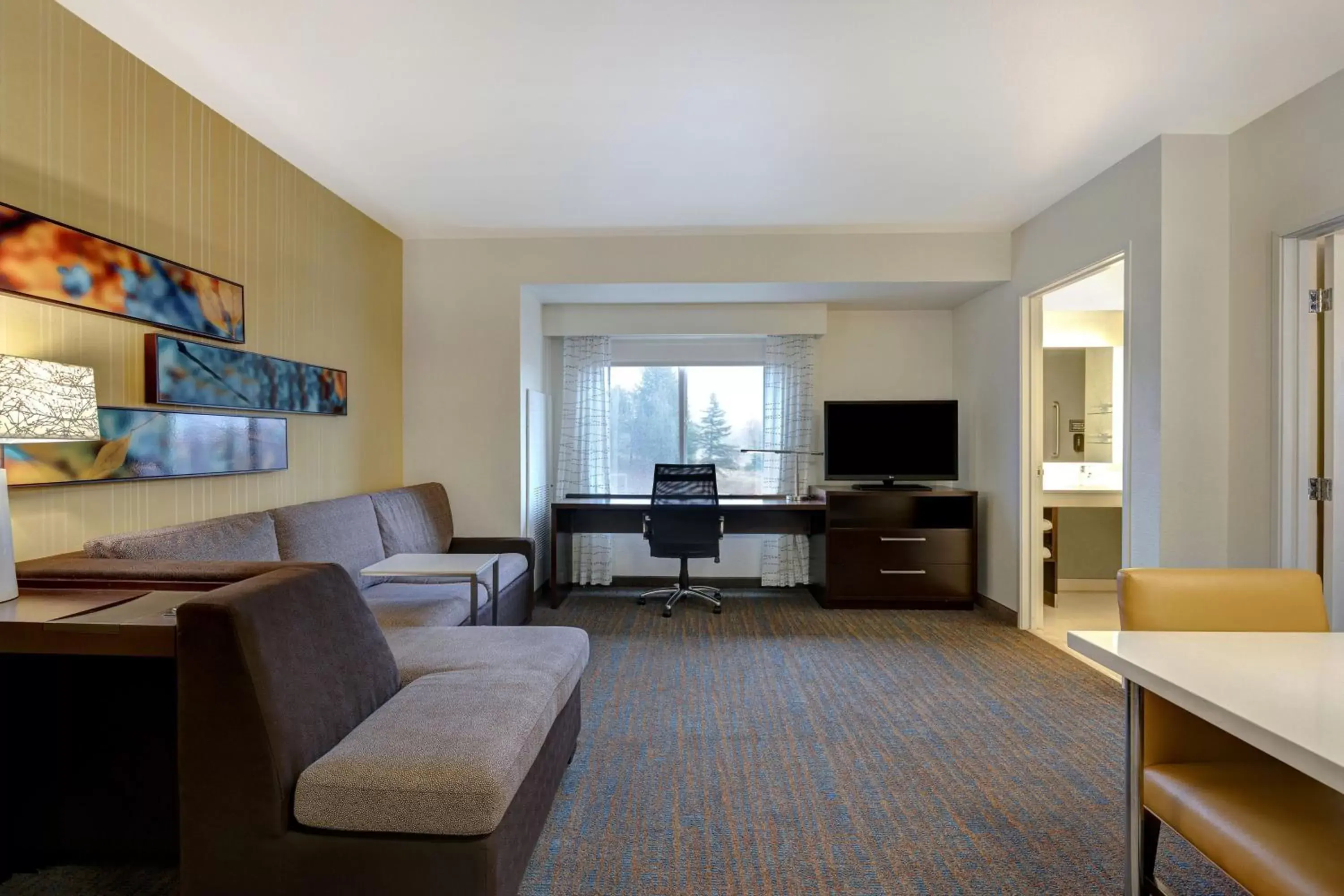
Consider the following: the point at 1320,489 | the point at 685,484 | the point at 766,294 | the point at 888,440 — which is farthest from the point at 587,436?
the point at 1320,489

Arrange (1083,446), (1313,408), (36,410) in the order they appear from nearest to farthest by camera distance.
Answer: (36,410)
(1313,408)
(1083,446)

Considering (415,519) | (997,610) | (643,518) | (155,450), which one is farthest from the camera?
(643,518)

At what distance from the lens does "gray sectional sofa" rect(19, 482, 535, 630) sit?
1.77 meters

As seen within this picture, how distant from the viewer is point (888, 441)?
487 centimetres

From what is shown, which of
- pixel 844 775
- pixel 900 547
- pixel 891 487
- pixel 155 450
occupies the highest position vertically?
pixel 155 450

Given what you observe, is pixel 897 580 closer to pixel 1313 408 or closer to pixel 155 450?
pixel 1313 408

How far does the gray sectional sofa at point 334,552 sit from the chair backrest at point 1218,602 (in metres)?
2.23

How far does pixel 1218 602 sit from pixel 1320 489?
165 centimetres

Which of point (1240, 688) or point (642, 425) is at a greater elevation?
point (642, 425)

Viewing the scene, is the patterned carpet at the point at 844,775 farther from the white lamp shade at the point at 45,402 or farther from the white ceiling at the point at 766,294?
the white ceiling at the point at 766,294

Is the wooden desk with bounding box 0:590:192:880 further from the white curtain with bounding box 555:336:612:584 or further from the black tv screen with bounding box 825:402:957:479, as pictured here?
the black tv screen with bounding box 825:402:957:479

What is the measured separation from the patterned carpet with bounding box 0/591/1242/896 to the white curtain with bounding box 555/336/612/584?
1.48 meters

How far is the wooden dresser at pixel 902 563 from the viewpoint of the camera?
4555 mm

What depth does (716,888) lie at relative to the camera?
167cm
